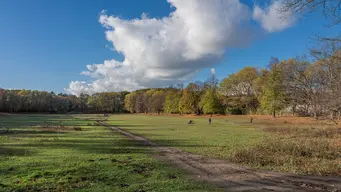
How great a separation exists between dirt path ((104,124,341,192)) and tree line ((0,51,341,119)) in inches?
336

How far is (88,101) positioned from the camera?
485 feet

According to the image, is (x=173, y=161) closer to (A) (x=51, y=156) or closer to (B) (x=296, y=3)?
(A) (x=51, y=156)

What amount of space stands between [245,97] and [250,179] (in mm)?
77574

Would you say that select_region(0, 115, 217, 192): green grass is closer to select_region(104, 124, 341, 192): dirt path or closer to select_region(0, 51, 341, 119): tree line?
select_region(104, 124, 341, 192): dirt path

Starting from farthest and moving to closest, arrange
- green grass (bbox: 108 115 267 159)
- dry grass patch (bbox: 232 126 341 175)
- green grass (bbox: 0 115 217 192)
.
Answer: green grass (bbox: 108 115 267 159), dry grass patch (bbox: 232 126 341 175), green grass (bbox: 0 115 217 192)

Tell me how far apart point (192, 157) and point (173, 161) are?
1379 millimetres

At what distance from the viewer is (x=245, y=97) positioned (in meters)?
82.6

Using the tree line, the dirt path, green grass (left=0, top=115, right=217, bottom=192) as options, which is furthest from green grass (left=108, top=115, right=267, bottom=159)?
the tree line

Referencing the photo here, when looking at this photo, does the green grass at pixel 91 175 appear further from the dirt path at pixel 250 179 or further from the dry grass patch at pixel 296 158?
the dry grass patch at pixel 296 158

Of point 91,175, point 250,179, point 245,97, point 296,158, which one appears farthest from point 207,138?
point 245,97

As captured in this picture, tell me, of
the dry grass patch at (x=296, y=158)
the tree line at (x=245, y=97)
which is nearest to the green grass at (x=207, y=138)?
the dry grass patch at (x=296, y=158)

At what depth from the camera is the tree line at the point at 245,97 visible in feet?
96.3

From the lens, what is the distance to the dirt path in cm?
768

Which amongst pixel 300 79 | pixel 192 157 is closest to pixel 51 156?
pixel 192 157
